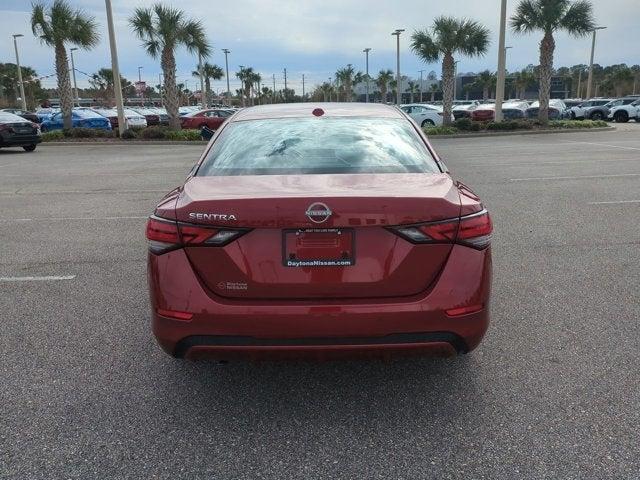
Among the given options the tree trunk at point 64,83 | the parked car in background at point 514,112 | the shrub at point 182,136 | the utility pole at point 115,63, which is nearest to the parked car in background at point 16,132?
the utility pole at point 115,63

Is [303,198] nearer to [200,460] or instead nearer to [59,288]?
[200,460]

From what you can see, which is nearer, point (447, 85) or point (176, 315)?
point (176, 315)

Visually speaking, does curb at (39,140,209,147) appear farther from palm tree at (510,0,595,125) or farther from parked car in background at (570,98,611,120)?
parked car in background at (570,98,611,120)

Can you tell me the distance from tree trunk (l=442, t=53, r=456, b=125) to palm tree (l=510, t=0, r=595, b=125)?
Result: 3508 mm

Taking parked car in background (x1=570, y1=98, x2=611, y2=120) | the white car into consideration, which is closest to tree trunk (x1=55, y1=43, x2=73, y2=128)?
the white car

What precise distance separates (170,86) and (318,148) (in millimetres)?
24811

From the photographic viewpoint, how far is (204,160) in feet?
11.6

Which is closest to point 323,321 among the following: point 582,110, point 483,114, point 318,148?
point 318,148

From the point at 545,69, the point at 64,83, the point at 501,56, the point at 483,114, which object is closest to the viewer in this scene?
the point at 64,83

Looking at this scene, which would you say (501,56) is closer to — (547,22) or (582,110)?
(547,22)

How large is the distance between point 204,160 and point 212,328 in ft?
3.96

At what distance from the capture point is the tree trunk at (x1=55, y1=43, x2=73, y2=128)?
26.0 m

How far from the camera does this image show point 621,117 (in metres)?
37.1

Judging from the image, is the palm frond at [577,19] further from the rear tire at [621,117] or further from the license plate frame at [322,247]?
the license plate frame at [322,247]
